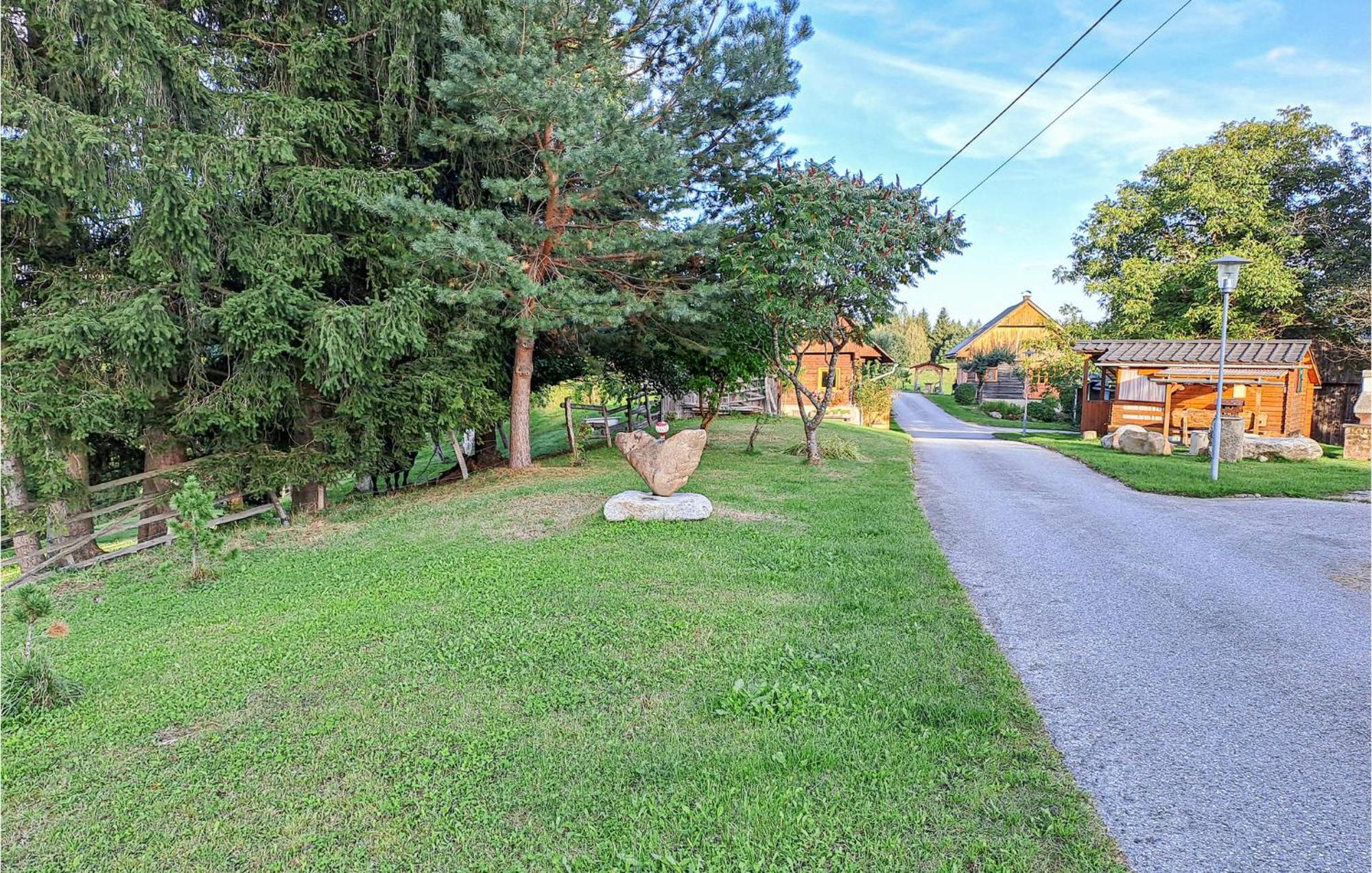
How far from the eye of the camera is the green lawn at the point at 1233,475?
8.74 meters

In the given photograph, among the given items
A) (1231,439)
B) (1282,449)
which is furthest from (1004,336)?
(1231,439)

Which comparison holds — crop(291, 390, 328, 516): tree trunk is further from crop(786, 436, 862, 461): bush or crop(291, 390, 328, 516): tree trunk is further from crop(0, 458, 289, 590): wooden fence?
crop(786, 436, 862, 461): bush

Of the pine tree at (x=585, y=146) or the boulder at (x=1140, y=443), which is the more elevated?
the pine tree at (x=585, y=146)

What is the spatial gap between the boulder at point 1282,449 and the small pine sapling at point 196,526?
1605 cm

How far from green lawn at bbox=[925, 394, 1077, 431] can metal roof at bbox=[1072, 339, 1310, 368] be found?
509cm

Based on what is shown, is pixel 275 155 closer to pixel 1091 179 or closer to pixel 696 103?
pixel 696 103

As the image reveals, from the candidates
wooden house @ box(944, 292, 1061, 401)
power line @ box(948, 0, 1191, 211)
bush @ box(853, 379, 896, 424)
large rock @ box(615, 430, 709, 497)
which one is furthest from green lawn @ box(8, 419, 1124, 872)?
wooden house @ box(944, 292, 1061, 401)

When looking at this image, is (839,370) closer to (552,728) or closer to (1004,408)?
(1004,408)

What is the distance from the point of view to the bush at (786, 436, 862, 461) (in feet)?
38.8

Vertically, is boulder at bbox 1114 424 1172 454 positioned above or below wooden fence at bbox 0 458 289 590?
above

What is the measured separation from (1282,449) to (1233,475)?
3404mm

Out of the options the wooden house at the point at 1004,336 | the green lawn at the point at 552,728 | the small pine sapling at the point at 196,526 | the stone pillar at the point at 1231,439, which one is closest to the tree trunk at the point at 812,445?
the green lawn at the point at 552,728

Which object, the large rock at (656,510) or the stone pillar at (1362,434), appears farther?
the stone pillar at (1362,434)

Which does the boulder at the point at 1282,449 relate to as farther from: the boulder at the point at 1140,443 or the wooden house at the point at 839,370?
the wooden house at the point at 839,370
